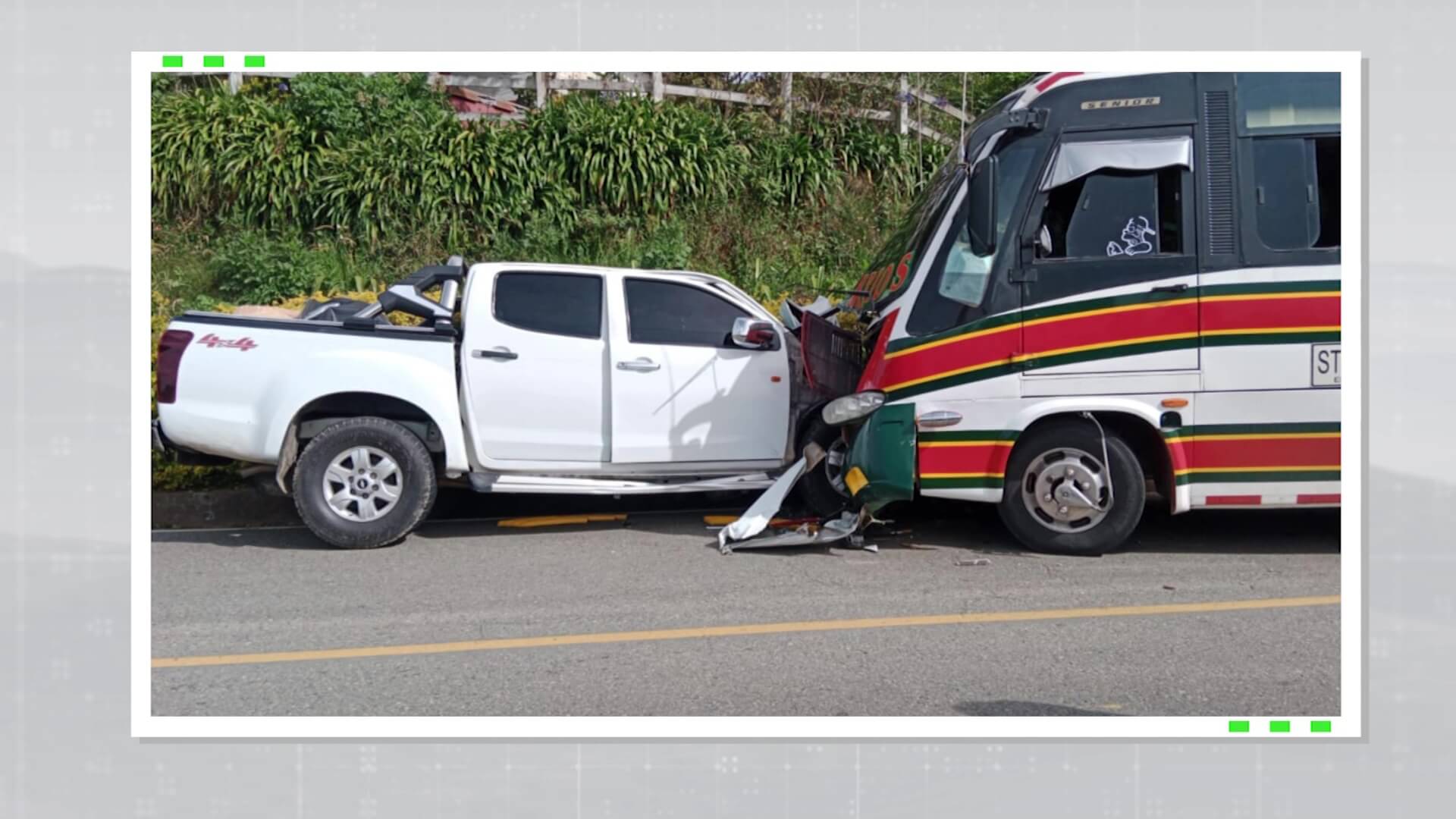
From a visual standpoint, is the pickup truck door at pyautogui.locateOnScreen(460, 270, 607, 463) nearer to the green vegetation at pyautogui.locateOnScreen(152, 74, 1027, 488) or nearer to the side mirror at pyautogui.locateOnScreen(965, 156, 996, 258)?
the side mirror at pyautogui.locateOnScreen(965, 156, 996, 258)

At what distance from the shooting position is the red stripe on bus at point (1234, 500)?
6.83 metres

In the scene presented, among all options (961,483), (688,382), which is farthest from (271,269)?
(961,483)

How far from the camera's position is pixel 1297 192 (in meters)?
6.73

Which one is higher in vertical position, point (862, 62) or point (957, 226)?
point (862, 62)

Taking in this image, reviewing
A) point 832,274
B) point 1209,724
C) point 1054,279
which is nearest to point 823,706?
point 1209,724

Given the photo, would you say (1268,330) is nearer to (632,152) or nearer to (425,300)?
(425,300)

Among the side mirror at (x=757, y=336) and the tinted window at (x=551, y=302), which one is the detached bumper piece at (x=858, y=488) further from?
the tinted window at (x=551, y=302)

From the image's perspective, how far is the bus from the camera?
6711 mm

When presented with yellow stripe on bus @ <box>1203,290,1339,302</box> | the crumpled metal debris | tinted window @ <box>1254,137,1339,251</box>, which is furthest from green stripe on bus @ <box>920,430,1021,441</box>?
tinted window @ <box>1254,137,1339,251</box>

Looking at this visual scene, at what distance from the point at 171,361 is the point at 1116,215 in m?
5.91

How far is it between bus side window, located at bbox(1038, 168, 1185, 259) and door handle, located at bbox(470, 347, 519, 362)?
3.41 metres
